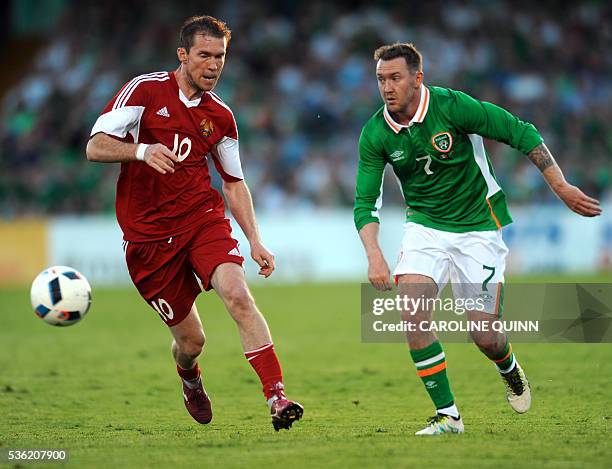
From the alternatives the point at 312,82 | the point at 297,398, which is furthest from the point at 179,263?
the point at 312,82

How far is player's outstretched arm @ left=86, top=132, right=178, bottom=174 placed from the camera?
22.5ft

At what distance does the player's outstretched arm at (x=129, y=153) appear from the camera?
6.86 m

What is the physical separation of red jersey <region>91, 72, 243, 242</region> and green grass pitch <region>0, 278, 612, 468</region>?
59.2 inches

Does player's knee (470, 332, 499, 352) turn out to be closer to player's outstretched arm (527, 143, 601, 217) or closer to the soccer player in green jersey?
the soccer player in green jersey

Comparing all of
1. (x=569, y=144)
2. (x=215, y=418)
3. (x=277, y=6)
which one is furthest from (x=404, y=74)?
(x=277, y=6)

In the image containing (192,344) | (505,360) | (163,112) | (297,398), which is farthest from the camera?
(297,398)

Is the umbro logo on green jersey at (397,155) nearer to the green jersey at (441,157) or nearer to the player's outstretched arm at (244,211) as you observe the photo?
the green jersey at (441,157)

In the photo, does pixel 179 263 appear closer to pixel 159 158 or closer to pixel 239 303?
pixel 239 303

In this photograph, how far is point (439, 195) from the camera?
748 cm

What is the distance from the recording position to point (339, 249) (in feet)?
75.8

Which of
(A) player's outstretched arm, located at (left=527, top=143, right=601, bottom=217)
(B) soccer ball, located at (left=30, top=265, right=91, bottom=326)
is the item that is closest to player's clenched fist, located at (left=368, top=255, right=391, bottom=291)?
(A) player's outstretched arm, located at (left=527, top=143, right=601, bottom=217)

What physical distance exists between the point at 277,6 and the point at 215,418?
72.1 feet

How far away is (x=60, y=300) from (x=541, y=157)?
152 inches

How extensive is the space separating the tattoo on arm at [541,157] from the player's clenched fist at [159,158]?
8.05ft
